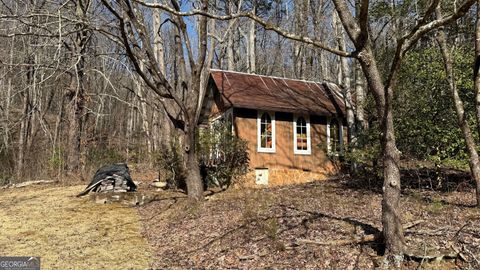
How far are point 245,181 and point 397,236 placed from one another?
31.0ft

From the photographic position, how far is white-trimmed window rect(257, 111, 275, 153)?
15648 mm

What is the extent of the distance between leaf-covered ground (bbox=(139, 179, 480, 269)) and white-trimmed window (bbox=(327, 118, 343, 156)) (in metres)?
5.25

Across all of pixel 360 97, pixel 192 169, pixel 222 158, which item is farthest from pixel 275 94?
pixel 192 169

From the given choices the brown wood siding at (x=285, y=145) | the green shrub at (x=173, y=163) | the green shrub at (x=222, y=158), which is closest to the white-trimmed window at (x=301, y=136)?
the brown wood siding at (x=285, y=145)

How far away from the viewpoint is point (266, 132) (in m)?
15.9

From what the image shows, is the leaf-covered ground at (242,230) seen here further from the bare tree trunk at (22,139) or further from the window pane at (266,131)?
the bare tree trunk at (22,139)

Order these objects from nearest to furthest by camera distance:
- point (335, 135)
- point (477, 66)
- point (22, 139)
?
point (477, 66) < point (335, 135) < point (22, 139)

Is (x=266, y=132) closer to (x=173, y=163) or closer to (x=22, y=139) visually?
(x=173, y=163)

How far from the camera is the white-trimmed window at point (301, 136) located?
1625cm

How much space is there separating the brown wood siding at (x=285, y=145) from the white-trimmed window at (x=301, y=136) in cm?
14

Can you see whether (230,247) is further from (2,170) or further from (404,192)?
(2,170)

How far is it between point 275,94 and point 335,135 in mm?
3038

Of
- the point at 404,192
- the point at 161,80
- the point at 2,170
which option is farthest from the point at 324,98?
the point at 2,170

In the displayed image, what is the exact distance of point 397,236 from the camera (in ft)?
18.2
